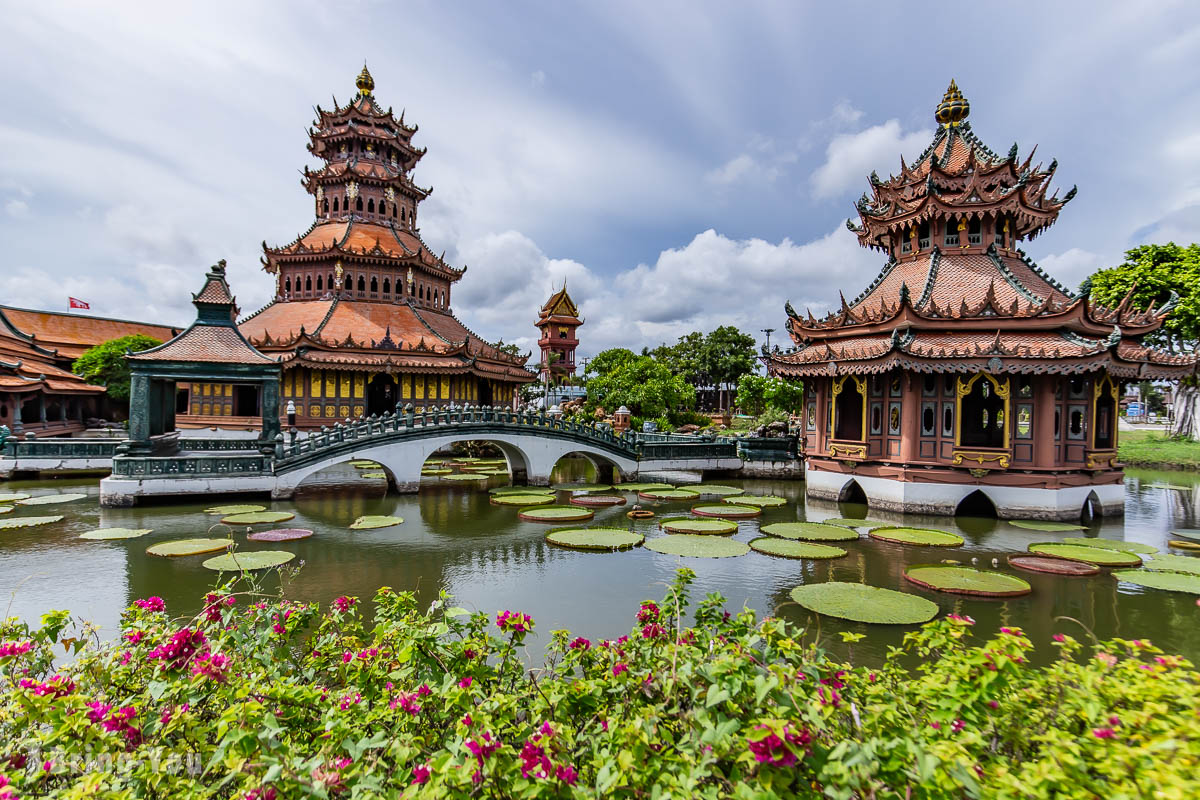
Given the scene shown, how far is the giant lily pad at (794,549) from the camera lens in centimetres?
1298

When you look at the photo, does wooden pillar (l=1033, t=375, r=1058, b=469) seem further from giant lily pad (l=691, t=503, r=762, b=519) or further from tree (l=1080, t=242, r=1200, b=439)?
tree (l=1080, t=242, r=1200, b=439)

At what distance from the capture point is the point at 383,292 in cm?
3591

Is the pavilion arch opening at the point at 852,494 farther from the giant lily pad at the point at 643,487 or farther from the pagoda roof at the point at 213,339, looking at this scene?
the pagoda roof at the point at 213,339

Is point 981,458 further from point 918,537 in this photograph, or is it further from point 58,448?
point 58,448

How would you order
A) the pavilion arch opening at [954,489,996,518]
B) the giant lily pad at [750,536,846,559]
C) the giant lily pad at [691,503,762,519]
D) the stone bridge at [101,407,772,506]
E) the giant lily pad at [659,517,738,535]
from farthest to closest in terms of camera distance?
the stone bridge at [101,407,772,506] → the pavilion arch opening at [954,489,996,518] → the giant lily pad at [691,503,762,519] → the giant lily pad at [659,517,738,535] → the giant lily pad at [750,536,846,559]

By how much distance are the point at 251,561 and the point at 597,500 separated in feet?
35.9

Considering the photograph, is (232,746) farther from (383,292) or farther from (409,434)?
(383,292)

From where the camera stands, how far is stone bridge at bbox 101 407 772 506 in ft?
59.7

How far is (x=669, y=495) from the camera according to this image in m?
20.8

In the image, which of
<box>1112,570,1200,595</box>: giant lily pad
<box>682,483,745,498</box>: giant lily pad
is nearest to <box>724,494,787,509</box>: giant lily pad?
<box>682,483,745,498</box>: giant lily pad

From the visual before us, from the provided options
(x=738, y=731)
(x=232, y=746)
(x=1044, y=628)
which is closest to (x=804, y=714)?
(x=738, y=731)

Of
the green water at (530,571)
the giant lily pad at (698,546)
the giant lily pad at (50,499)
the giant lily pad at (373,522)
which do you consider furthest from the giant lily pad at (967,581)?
the giant lily pad at (50,499)

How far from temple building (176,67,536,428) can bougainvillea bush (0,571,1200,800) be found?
2805cm

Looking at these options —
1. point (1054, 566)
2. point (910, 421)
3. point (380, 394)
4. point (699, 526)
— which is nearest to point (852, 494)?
point (910, 421)
